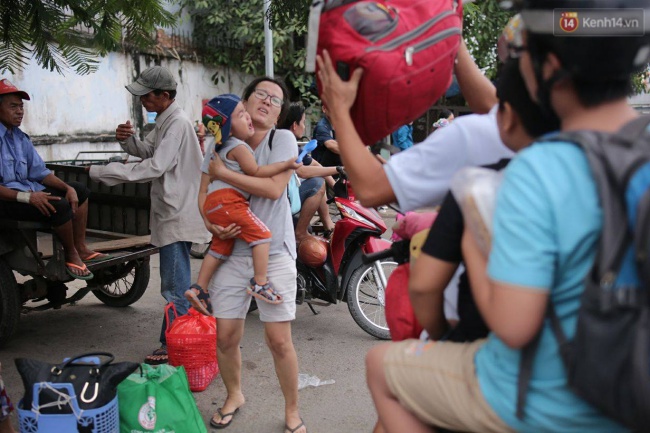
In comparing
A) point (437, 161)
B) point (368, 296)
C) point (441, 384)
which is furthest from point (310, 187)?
point (441, 384)

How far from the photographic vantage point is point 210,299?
11.8 feet

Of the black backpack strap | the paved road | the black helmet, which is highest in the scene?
the black helmet

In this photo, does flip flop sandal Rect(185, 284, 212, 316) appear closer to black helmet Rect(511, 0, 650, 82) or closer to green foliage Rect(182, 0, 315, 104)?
black helmet Rect(511, 0, 650, 82)

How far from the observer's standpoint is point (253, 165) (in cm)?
344

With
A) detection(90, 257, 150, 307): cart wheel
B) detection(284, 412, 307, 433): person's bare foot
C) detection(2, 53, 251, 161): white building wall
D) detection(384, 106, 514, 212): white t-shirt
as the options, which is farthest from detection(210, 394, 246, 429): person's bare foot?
detection(2, 53, 251, 161): white building wall

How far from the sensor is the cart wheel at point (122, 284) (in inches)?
215

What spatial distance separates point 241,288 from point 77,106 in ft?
22.3

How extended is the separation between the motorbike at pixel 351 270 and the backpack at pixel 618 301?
3992 millimetres

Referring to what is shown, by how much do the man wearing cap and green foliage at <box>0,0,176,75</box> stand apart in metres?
1.43

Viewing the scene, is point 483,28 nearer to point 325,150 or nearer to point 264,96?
point 325,150

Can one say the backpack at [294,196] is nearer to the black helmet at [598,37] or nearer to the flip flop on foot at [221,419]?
the flip flop on foot at [221,419]

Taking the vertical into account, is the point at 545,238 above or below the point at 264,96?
below

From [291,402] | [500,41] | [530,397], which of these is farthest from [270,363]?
[530,397]

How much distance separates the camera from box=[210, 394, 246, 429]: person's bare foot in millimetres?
3779
